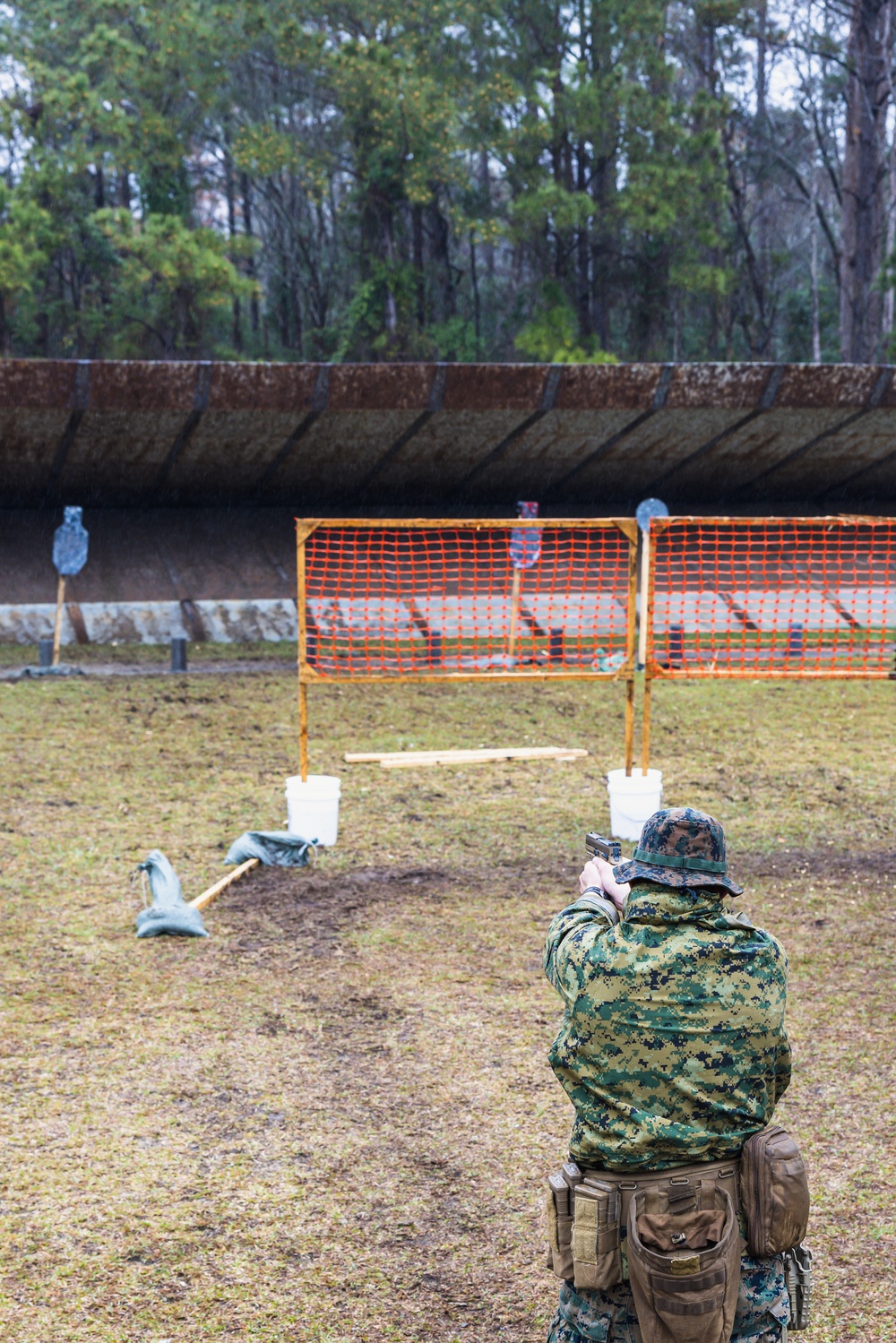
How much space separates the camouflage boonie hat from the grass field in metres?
1.65

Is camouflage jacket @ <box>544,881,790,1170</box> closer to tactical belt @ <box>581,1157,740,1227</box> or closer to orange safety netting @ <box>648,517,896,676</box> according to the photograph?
tactical belt @ <box>581,1157,740,1227</box>

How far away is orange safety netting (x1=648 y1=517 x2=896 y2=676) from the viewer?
13.9 meters

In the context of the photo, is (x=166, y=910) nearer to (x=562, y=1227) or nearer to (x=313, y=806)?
(x=313, y=806)

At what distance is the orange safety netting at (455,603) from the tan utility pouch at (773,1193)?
32.7 ft

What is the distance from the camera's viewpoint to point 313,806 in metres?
8.00

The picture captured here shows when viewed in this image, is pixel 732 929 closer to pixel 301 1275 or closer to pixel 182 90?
pixel 301 1275

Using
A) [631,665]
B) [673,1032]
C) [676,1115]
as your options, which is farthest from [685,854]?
[631,665]

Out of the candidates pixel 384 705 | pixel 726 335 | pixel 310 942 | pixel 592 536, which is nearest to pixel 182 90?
pixel 726 335

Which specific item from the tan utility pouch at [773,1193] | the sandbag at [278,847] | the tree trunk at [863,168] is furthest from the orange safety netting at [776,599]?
the tree trunk at [863,168]

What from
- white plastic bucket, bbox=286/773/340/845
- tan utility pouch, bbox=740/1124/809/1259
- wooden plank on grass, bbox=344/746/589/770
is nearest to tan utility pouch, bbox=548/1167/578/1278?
tan utility pouch, bbox=740/1124/809/1259

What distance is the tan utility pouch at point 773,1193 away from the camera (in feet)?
8.88

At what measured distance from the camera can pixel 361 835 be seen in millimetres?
8453

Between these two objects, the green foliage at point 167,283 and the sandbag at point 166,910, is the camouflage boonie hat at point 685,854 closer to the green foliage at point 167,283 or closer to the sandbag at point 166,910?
the sandbag at point 166,910

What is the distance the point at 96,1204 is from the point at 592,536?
16.5m
